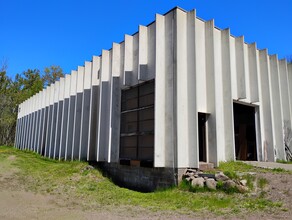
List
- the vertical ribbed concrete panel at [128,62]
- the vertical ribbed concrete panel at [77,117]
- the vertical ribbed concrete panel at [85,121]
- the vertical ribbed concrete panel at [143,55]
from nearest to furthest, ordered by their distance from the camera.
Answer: the vertical ribbed concrete panel at [143,55] → the vertical ribbed concrete panel at [128,62] → the vertical ribbed concrete panel at [85,121] → the vertical ribbed concrete panel at [77,117]

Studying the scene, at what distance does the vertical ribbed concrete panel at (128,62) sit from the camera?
1277cm

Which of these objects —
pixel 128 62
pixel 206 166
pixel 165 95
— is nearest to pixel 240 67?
pixel 165 95

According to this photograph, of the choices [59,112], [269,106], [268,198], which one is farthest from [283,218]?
[59,112]

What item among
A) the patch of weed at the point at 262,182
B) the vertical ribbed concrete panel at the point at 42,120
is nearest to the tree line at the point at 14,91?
the vertical ribbed concrete panel at the point at 42,120

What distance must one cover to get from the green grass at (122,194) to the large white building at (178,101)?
1144mm

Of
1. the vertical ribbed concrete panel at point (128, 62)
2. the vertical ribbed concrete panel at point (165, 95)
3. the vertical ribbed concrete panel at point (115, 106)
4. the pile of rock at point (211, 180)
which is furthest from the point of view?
the vertical ribbed concrete panel at point (115, 106)

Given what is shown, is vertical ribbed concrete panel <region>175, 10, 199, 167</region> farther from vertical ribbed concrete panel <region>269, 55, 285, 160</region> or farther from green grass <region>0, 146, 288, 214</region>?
vertical ribbed concrete panel <region>269, 55, 285, 160</region>

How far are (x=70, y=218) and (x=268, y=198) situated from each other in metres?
5.51

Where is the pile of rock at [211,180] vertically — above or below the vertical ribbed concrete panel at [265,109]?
below

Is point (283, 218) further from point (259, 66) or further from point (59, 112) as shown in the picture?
point (59, 112)

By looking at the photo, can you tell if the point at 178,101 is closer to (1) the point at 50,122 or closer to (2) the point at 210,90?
(2) the point at 210,90

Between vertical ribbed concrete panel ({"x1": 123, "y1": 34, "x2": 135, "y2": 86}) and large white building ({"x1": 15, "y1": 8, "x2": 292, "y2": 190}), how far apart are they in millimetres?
49

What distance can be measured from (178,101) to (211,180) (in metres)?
3.22

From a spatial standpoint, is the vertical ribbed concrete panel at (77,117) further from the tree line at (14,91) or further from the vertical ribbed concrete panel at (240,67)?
the tree line at (14,91)
